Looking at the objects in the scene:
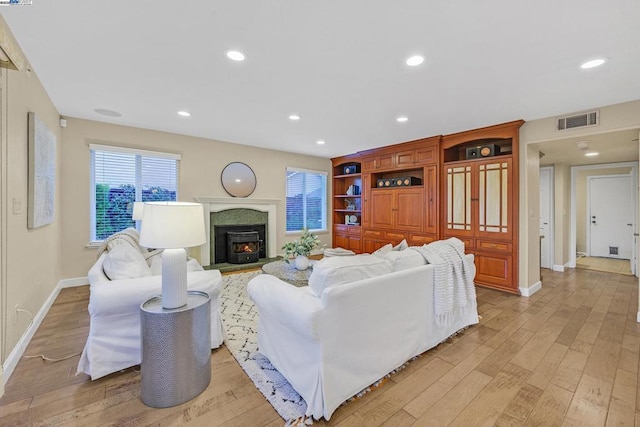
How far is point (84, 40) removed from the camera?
2.09m

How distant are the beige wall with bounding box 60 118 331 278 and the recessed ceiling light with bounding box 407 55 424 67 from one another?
12.9 ft

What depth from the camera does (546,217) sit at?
18.1 ft

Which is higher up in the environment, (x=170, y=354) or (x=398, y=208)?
(x=398, y=208)

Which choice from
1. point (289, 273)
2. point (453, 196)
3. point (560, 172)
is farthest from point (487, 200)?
point (289, 273)

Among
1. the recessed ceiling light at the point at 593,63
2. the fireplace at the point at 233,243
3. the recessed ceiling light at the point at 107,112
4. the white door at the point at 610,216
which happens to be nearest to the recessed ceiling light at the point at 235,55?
the recessed ceiling light at the point at 107,112

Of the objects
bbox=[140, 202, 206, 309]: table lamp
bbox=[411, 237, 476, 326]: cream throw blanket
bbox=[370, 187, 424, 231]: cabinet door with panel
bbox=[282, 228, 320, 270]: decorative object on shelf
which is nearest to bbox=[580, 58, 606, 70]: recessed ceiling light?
bbox=[411, 237, 476, 326]: cream throw blanket

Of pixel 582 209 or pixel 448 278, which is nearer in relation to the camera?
pixel 448 278

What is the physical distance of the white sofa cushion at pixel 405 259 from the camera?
2.14m

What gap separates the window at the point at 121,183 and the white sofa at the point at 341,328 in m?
3.45

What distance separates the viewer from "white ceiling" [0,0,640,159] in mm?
1754

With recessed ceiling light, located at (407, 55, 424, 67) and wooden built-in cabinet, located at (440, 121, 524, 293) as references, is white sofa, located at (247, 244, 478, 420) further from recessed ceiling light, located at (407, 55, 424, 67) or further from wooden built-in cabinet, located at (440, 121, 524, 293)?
wooden built-in cabinet, located at (440, 121, 524, 293)

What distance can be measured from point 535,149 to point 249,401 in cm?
478

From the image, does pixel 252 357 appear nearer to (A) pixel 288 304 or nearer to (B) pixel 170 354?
(B) pixel 170 354

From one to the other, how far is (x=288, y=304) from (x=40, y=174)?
2887 mm
